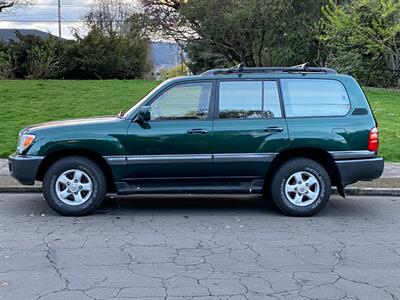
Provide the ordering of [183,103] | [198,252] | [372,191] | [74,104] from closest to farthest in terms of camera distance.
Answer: [198,252]
[183,103]
[372,191]
[74,104]

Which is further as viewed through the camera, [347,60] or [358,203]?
[347,60]

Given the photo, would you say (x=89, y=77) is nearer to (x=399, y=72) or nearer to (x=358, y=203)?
(x=399, y=72)

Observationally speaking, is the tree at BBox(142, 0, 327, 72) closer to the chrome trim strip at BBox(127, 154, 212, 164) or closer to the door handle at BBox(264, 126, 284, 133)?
the door handle at BBox(264, 126, 284, 133)

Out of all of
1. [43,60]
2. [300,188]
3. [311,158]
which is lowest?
[300,188]

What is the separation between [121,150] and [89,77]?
20.9 m

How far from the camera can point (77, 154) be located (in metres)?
7.03

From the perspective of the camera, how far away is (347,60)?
77.5ft

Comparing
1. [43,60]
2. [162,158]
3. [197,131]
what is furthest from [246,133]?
[43,60]

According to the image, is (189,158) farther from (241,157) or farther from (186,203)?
(186,203)

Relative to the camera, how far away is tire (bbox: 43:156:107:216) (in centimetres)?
690

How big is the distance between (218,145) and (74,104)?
9515 mm

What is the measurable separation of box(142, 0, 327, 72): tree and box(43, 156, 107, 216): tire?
2014 centimetres

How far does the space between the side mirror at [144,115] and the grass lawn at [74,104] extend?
4.96m

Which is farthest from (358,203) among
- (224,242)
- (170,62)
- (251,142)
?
(170,62)
